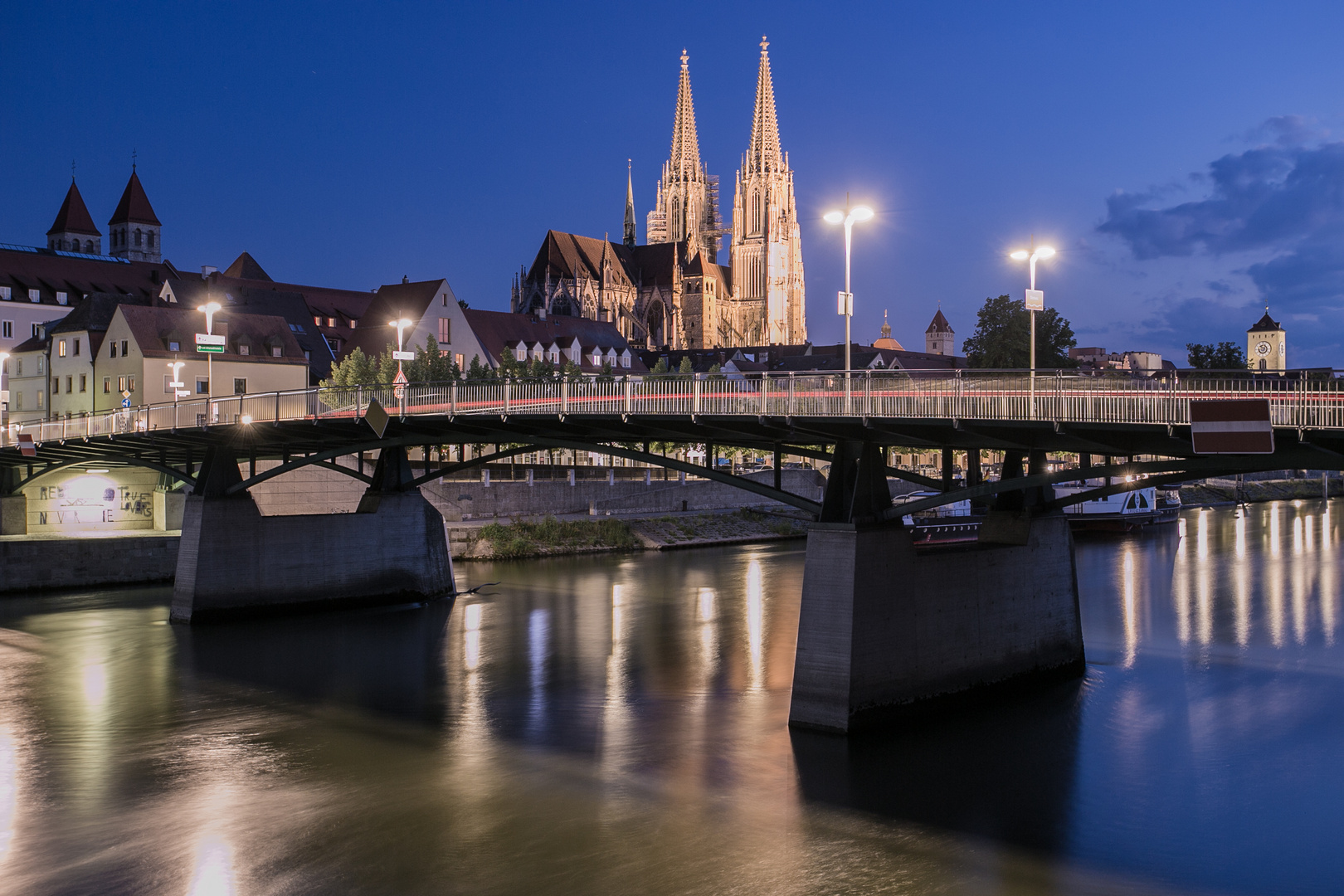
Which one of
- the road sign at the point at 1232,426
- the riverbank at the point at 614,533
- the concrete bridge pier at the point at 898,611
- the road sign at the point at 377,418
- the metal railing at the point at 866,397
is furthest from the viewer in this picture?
the riverbank at the point at 614,533

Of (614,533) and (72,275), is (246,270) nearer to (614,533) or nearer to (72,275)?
(72,275)

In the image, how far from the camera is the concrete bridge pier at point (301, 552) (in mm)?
43625

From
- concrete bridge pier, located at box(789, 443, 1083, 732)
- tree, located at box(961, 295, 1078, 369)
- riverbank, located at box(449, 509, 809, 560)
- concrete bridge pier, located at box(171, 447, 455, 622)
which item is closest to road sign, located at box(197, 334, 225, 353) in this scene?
concrete bridge pier, located at box(171, 447, 455, 622)

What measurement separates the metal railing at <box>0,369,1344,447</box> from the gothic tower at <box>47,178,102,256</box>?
116 meters

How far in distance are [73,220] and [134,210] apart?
6.59 m

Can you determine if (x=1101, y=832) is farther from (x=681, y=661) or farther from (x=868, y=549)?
(x=681, y=661)

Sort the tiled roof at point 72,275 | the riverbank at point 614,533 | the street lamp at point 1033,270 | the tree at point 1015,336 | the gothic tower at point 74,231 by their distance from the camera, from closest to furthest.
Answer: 1. the street lamp at point 1033,270
2. the riverbank at point 614,533
3. the tree at point 1015,336
4. the tiled roof at point 72,275
5. the gothic tower at point 74,231

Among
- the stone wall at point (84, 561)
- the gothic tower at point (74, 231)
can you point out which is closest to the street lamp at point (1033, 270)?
the stone wall at point (84, 561)

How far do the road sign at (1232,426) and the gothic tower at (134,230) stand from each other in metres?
142

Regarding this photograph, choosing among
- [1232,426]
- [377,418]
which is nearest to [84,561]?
[377,418]

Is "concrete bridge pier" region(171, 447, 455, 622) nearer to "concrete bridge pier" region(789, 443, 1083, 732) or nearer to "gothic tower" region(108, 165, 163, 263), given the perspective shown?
"concrete bridge pier" region(789, 443, 1083, 732)

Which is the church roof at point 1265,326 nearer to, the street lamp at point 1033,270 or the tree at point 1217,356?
the tree at point 1217,356

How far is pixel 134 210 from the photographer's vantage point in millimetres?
147375

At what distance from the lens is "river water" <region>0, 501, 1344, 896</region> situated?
20.0m
